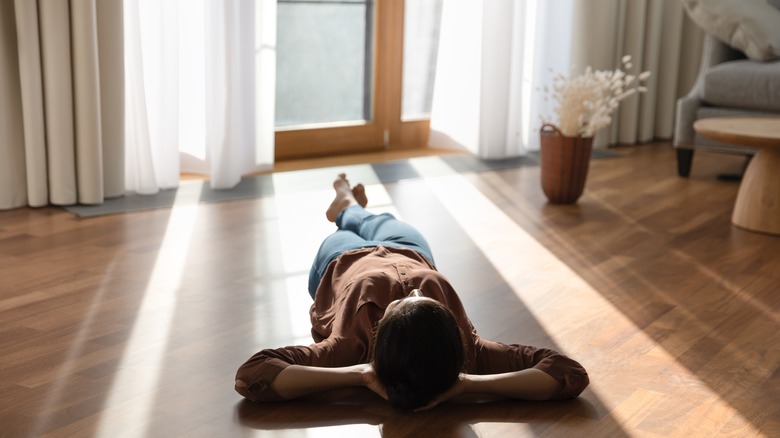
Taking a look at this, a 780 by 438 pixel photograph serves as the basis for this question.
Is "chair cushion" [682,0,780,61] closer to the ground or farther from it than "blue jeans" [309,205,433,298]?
farther from it

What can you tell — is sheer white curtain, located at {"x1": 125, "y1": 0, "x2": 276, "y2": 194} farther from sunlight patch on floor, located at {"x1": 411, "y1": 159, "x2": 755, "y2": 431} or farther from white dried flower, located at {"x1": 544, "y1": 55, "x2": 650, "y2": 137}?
white dried flower, located at {"x1": 544, "y1": 55, "x2": 650, "y2": 137}

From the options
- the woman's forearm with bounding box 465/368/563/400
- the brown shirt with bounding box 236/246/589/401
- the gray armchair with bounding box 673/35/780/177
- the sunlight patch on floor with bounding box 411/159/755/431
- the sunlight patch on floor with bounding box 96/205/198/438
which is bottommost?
the sunlight patch on floor with bounding box 411/159/755/431

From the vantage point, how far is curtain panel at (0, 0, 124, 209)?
127 inches

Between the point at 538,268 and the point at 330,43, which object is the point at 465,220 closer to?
the point at 538,268

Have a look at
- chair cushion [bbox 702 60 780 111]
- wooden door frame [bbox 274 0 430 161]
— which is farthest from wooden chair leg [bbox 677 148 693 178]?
wooden door frame [bbox 274 0 430 161]

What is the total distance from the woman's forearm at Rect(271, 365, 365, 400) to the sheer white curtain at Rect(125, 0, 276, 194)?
1.93 metres

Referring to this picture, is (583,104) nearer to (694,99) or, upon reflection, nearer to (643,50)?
(694,99)

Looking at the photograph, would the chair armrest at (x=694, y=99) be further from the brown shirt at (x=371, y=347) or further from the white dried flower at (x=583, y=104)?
the brown shirt at (x=371, y=347)

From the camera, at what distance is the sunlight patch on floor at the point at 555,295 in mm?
2062

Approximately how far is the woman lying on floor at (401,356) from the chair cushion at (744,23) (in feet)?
8.48

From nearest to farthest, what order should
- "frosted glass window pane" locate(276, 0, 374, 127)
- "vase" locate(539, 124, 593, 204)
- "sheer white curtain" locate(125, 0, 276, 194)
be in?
"sheer white curtain" locate(125, 0, 276, 194) → "vase" locate(539, 124, 593, 204) → "frosted glass window pane" locate(276, 0, 374, 127)

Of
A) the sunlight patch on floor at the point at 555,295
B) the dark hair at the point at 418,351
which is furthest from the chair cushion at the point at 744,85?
the dark hair at the point at 418,351

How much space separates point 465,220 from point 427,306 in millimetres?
1718

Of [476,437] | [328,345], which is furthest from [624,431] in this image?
[328,345]
